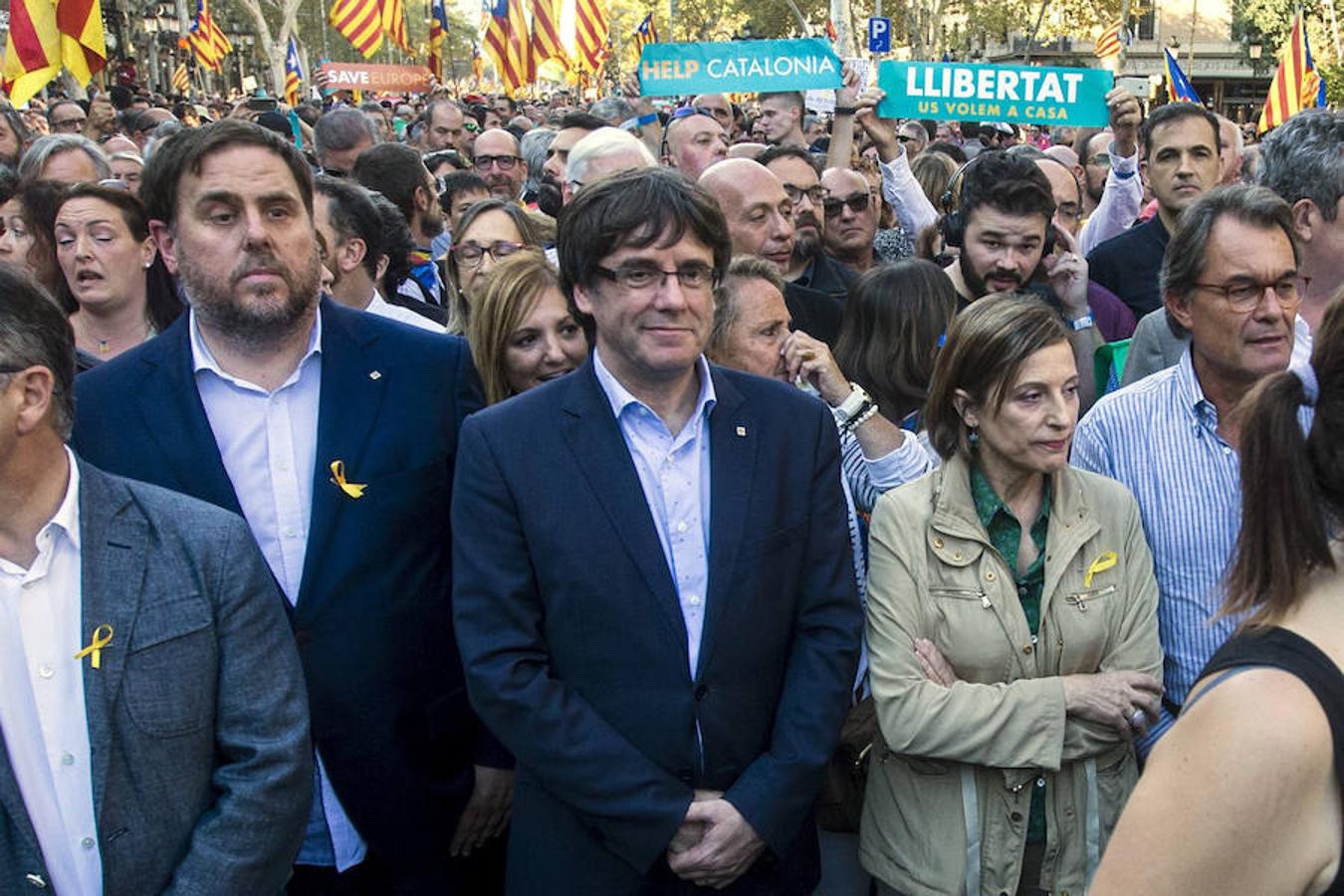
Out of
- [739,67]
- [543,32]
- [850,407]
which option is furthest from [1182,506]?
[543,32]

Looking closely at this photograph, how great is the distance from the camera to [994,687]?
8.60ft

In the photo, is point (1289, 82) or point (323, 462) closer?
point (323, 462)

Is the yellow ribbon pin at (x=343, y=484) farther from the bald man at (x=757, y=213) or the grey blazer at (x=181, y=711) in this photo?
the bald man at (x=757, y=213)

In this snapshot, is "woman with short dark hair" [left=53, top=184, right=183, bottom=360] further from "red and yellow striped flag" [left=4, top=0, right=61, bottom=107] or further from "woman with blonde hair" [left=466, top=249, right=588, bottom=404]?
"red and yellow striped flag" [left=4, top=0, right=61, bottom=107]

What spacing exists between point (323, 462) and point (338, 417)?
0.12 meters

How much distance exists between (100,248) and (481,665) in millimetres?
2654

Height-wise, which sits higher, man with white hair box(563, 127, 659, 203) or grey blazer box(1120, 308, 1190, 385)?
man with white hair box(563, 127, 659, 203)

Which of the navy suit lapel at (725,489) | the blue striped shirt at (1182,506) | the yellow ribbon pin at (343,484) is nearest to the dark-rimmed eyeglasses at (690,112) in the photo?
the blue striped shirt at (1182,506)

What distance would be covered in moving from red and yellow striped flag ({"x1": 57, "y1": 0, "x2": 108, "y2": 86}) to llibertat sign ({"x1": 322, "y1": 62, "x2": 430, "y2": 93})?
9826 mm

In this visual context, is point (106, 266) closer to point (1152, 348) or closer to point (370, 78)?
point (1152, 348)

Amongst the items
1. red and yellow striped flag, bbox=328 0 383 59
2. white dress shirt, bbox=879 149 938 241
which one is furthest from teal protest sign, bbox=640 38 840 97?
red and yellow striped flag, bbox=328 0 383 59

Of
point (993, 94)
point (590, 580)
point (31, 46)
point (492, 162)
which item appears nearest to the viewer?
point (590, 580)

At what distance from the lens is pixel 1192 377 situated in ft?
9.86

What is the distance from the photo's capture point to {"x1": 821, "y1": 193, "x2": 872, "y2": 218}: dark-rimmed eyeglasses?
582 cm
